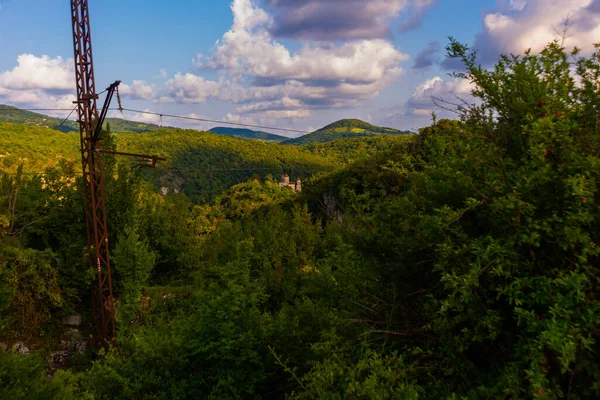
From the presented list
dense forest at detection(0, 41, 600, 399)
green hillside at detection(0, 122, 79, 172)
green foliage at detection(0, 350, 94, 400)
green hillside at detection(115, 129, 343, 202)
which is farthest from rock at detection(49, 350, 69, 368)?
green hillside at detection(115, 129, 343, 202)

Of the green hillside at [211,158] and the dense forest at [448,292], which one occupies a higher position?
the dense forest at [448,292]

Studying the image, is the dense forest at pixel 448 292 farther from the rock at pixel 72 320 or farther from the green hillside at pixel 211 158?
the green hillside at pixel 211 158

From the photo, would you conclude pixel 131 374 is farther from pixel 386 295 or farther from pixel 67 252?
pixel 67 252

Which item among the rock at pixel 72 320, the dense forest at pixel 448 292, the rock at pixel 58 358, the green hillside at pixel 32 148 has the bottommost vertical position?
the rock at pixel 58 358

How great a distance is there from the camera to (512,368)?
10.3 feet

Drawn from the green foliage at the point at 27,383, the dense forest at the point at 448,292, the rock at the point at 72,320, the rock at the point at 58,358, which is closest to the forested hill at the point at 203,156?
the rock at the point at 72,320

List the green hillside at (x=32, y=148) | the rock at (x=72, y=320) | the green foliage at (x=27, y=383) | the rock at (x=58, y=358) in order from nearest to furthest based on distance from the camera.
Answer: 1. the green foliage at (x=27, y=383)
2. the rock at (x=58, y=358)
3. the rock at (x=72, y=320)
4. the green hillside at (x=32, y=148)

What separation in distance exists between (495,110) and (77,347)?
15.7m

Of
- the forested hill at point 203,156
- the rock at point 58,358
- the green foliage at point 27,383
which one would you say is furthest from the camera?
the forested hill at point 203,156

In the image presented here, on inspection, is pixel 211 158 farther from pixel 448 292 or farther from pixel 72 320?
pixel 448 292

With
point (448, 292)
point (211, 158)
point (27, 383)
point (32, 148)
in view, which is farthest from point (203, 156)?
point (448, 292)

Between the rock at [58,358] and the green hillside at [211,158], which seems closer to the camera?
the rock at [58,358]

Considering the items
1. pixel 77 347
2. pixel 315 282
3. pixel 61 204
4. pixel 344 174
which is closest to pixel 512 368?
pixel 315 282

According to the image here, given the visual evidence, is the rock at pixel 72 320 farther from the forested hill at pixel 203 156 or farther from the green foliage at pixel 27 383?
the forested hill at pixel 203 156
